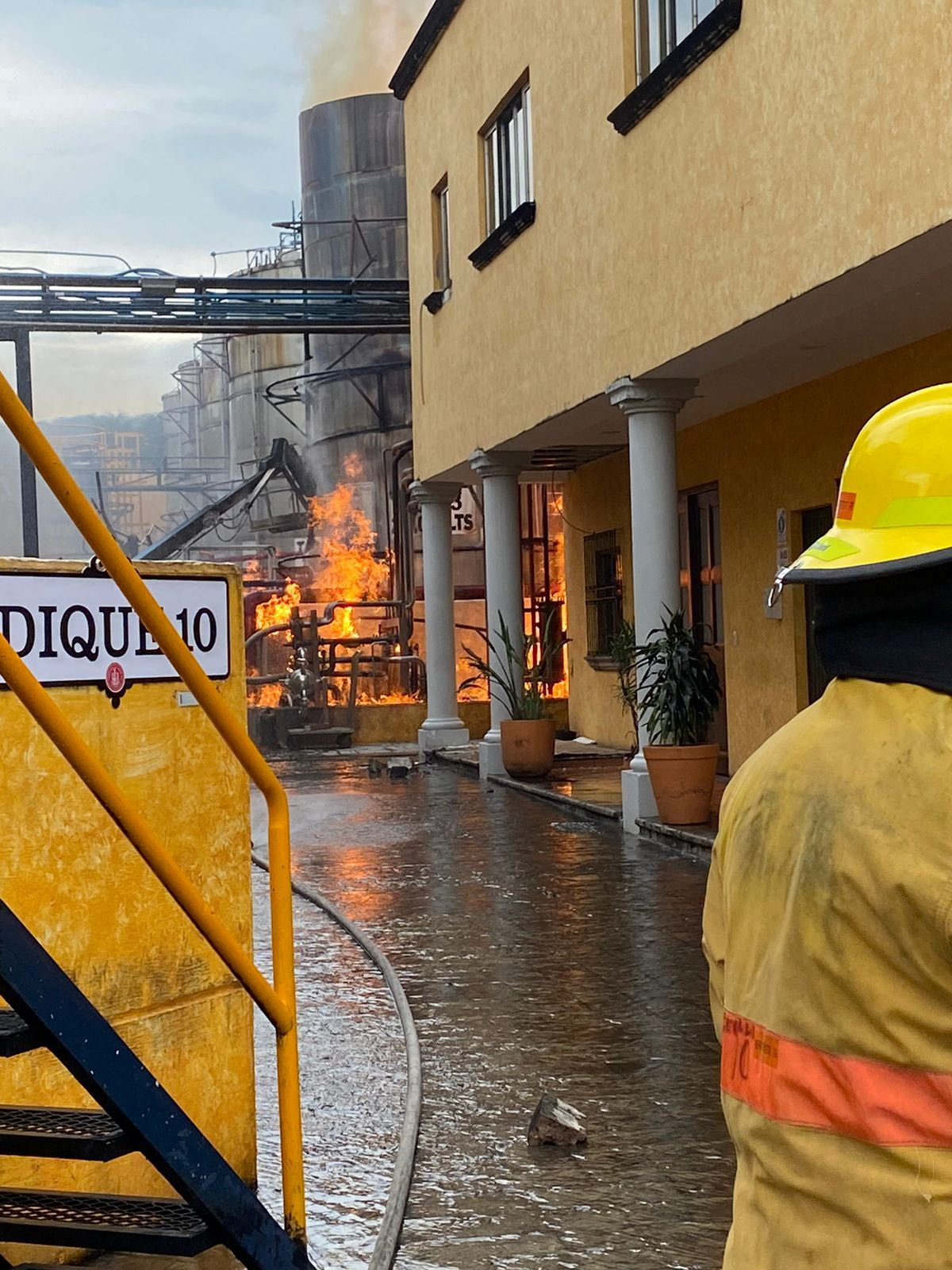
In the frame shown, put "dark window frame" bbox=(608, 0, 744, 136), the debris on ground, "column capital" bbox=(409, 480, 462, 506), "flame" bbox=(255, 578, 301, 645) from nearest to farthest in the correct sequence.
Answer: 1. the debris on ground
2. "dark window frame" bbox=(608, 0, 744, 136)
3. "column capital" bbox=(409, 480, 462, 506)
4. "flame" bbox=(255, 578, 301, 645)

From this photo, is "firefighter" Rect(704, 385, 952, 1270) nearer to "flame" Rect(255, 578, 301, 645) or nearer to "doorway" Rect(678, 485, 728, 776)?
"doorway" Rect(678, 485, 728, 776)

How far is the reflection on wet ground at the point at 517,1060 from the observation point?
3.82 m

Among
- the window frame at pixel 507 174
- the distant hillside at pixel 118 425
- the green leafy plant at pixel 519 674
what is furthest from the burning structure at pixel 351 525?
the distant hillside at pixel 118 425

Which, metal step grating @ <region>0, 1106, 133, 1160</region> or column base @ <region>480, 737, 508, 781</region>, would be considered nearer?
metal step grating @ <region>0, 1106, 133, 1160</region>

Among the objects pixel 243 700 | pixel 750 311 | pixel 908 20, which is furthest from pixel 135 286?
pixel 243 700

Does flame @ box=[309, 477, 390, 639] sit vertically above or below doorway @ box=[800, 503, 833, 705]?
above

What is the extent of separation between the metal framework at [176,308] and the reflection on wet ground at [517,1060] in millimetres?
14970

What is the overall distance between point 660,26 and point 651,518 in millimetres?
3400

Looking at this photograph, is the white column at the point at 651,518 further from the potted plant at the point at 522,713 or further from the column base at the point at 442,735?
the column base at the point at 442,735

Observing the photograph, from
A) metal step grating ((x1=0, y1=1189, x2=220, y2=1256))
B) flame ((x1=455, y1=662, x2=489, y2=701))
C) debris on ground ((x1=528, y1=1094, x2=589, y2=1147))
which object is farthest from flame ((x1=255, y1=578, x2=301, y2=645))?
metal step grating ((x1=0, y1=1189, x2=220, y2=1256))

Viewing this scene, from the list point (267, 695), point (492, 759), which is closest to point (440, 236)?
point (492, 759)

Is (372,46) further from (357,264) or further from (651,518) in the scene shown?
(651,518)

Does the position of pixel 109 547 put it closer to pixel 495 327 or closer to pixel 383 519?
pixel 495 327

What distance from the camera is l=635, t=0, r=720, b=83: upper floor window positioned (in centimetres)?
976
